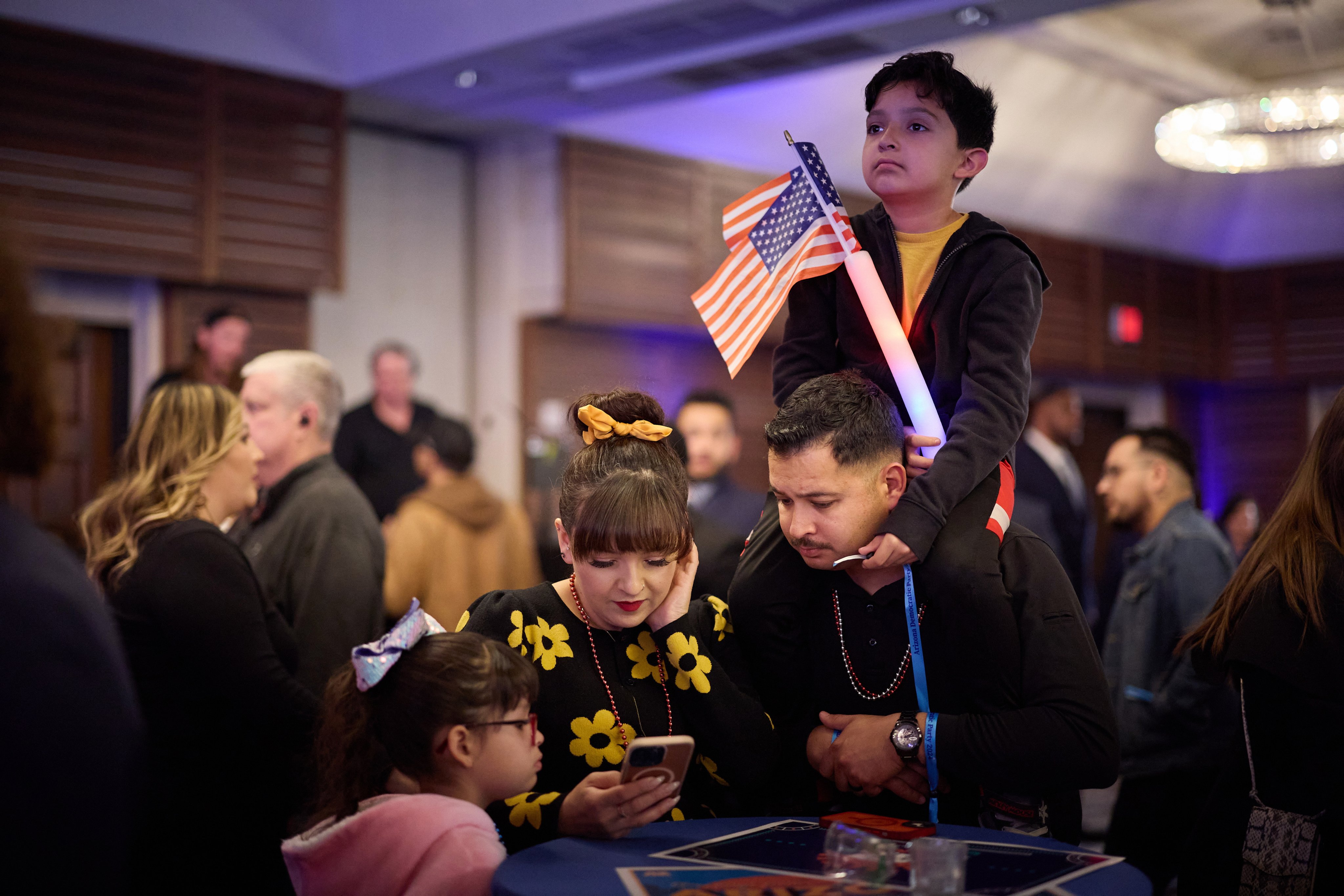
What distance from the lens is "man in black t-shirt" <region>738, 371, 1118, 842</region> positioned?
1961mm

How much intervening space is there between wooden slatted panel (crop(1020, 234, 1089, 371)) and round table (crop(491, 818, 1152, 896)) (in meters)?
7.70

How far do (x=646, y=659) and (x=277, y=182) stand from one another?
4333 millimetres

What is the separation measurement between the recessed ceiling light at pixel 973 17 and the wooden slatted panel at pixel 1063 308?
4335 mm

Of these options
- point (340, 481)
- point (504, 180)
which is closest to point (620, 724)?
point (340, 481)

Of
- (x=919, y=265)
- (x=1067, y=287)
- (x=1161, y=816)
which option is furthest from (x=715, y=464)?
(x=1067, y=287)

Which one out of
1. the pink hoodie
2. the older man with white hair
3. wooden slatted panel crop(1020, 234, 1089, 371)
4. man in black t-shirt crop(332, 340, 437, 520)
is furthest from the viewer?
wooden slatted panel crop(1020, 234, 1089, 371)

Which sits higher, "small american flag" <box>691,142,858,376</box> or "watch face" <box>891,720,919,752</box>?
"small american flag" <box>691,142,858,376</box>

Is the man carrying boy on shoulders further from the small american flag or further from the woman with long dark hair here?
the woman with long dark hair

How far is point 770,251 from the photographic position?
232cm

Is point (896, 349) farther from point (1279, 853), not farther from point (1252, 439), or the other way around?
point (1252, 439)

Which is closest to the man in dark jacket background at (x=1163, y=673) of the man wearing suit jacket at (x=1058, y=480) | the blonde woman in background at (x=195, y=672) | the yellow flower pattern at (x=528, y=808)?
the man wearing suit jacket at (x=1058, y=480)

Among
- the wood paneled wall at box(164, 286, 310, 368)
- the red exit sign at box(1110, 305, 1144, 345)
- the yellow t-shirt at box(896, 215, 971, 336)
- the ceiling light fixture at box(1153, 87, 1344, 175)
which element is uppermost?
the ceiling light fixture at box(1153, 87, 1344, 175)

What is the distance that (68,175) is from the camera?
4996mm

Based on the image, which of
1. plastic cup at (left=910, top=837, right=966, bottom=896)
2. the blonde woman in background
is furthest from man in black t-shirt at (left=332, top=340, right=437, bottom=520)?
plastic cup at (left=910, top=837, right=966, bottom=896)
